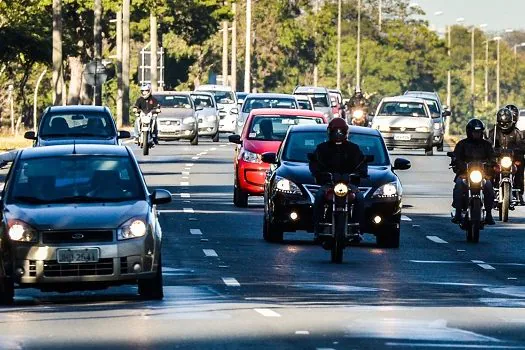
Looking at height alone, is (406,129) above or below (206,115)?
above

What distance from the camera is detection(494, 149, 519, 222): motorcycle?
3005 cm

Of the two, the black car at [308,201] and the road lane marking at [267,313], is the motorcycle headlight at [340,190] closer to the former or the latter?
the black car at [308,201]

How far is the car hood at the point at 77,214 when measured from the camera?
16859 millimetres

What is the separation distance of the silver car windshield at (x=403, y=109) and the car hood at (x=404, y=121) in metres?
0.54

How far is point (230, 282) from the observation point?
62.7 ft

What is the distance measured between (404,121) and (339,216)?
35.9 m

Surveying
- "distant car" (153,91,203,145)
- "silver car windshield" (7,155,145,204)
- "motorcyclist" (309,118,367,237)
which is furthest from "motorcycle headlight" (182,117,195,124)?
"silver car windshield" (7,155,145,204)

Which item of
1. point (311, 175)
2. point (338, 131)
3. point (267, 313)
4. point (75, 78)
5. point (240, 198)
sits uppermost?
point (338, 131)

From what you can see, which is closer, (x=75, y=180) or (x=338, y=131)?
Result: (x=75, y=180)

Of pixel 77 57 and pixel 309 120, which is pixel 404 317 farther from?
pixel 77 57

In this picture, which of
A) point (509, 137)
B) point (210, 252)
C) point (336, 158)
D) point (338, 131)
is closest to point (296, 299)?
point (336, 158)

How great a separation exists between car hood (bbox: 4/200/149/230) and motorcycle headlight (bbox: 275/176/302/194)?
278 inches

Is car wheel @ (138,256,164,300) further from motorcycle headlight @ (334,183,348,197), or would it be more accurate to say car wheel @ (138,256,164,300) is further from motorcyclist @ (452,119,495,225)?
motorcyclist @ (452,119,495,225)

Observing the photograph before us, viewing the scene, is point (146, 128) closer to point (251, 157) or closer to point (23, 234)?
point (251, 157)
